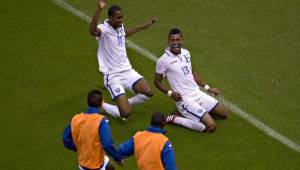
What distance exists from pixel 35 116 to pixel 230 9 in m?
6.12

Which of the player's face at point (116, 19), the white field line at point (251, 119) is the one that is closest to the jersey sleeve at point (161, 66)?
the player's face at point (116, 19)

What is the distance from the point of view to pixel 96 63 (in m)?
15.4

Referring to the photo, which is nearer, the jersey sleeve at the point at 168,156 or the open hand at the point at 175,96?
the jersey sleeve at the point at 168,156

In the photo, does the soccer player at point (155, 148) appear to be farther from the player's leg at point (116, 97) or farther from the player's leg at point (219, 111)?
the player's leg at point (219, 111)

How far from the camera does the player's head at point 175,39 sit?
512 inches

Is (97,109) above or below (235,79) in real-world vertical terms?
above

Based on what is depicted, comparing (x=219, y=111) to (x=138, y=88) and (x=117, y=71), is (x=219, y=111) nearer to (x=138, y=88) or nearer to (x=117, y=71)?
(x=138, y=88)

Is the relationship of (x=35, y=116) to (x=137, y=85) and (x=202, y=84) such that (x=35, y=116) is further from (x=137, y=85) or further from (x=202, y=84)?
(x=202, y=84)

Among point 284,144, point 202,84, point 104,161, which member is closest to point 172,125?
point 202,84

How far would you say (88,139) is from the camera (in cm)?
1001

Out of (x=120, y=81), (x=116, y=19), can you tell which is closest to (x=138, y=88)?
(x=120, y=81)

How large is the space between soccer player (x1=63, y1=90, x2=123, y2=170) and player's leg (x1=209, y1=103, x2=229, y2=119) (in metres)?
3.66

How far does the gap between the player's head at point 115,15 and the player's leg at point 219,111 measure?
2233 mm

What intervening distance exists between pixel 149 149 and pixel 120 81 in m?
4.14
